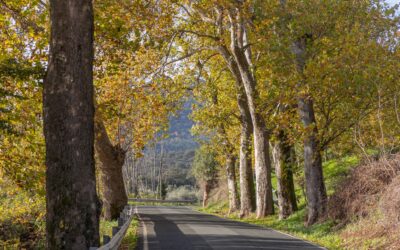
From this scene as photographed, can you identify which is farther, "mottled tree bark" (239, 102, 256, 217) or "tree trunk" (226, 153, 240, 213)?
"tree trunk" (226, 153, 240, 213)

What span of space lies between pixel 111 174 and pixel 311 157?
1024 centimetres

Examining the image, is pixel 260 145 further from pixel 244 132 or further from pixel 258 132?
pixel 244 132

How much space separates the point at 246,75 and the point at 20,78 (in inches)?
612

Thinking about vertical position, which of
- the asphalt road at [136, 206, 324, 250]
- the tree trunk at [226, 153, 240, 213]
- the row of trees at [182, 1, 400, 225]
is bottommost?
the asphalt road at [136, 206, 324, 250]

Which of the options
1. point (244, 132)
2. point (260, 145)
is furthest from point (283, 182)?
point (244, 132)

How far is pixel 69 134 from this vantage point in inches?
366

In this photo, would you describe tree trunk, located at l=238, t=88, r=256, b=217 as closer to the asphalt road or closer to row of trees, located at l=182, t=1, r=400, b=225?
row of trees, located at l=182, t=1, r=400, b=225

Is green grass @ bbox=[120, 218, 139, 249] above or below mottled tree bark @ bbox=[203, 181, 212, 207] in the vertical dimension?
below

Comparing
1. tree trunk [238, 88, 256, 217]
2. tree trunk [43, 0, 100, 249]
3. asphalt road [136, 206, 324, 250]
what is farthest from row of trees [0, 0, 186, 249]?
tree trunk [238, 88, 256, 217]

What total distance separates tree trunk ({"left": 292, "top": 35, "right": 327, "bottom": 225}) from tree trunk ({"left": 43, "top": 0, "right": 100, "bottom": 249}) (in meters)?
11.9

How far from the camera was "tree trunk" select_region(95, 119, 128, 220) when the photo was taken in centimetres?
2547

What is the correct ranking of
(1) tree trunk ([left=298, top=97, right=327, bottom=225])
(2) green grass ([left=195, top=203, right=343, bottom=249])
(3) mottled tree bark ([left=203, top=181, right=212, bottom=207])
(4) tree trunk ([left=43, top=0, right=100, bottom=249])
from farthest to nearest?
(3) mottled tree bark ([left=203, top=181, right=212, bottom=207]), (1) tree trunk ([left=298, top=97, right=327, bottom=225]), (2) green grass ([left=195, top=203, right=343, bottom=249]), (4) tree trunk ([left=43, top=0, right=100, bottom=249])

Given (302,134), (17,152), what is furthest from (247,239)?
(17,152)

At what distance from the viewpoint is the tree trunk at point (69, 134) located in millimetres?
9172
